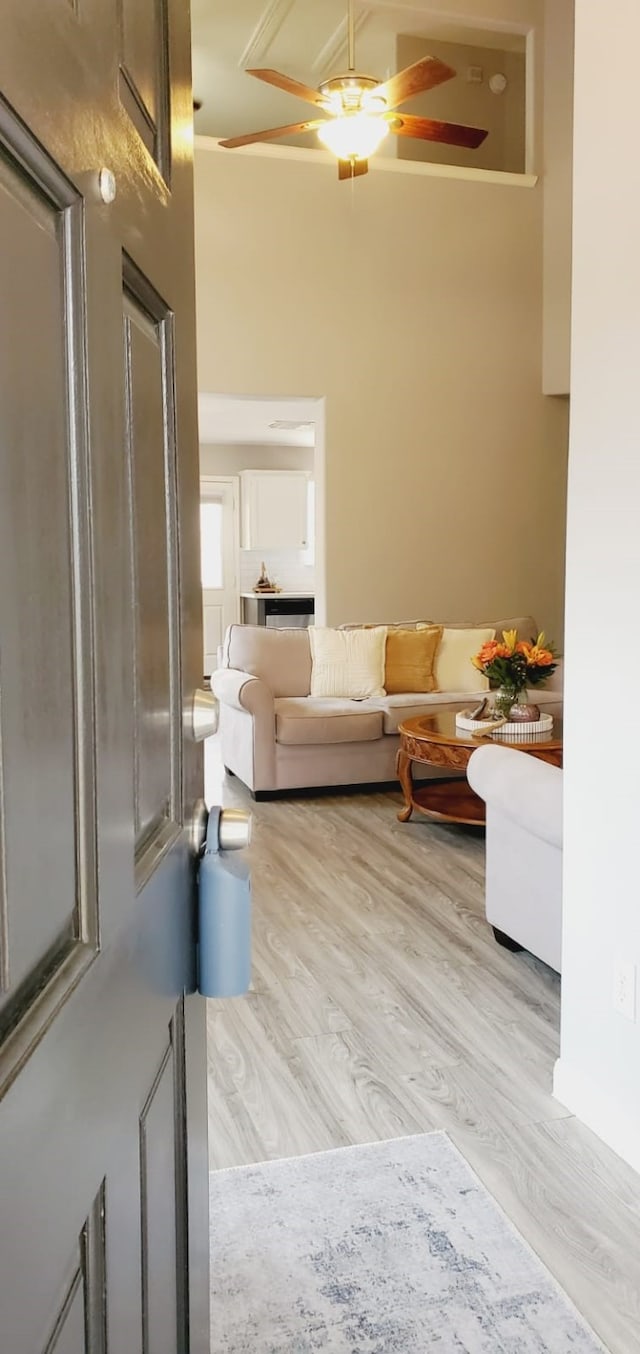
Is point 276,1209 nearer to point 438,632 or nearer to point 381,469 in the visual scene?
point 438,632

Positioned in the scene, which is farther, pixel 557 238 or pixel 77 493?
pixel 557 238

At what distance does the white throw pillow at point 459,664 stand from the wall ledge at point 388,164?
344cm

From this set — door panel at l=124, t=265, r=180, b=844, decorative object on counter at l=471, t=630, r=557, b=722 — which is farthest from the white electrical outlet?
decorative object on counter at l=471, t=630, r=557, b=722

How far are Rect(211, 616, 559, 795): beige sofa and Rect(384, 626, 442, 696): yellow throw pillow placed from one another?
104 mm

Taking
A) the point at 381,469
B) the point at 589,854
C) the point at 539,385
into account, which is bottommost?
the point at 589,854

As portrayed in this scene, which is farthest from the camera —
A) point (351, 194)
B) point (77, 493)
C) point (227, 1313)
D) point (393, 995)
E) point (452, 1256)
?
point (351, 194)

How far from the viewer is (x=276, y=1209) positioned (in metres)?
2.07

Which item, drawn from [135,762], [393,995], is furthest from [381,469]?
[135,762]

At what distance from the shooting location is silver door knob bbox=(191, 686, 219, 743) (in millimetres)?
1025

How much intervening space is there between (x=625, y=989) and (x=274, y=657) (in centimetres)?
416

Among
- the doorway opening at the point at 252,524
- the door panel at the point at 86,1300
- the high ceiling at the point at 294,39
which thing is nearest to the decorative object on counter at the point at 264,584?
the doorway opening at the point at 252,524

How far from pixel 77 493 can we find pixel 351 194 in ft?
24.5

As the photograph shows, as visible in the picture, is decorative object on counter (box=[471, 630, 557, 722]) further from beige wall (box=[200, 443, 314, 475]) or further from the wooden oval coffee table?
beige wall (box=[200, 443, 314, 475])

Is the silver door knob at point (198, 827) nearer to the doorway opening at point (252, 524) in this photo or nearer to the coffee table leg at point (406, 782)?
the coffee table leg at point (406, 782)
